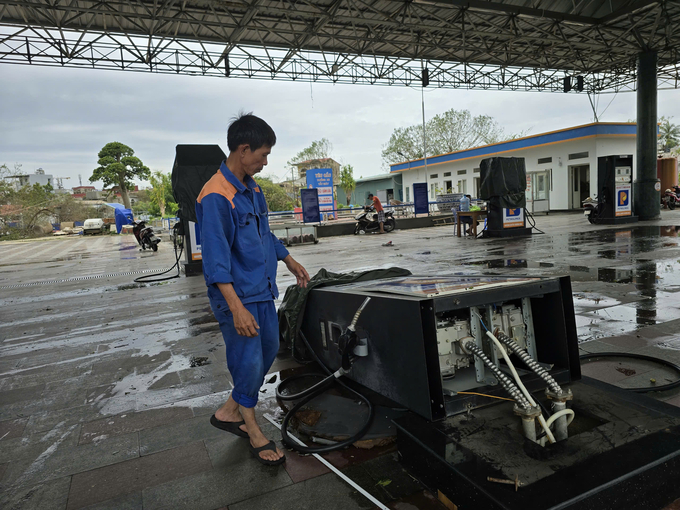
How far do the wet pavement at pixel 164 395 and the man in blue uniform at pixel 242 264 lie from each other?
0.29 m

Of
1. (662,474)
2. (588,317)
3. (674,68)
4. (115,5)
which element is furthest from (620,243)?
(674,68)

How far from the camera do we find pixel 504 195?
1366cm

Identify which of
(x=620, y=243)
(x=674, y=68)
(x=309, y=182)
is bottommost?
(x=620, y=243)

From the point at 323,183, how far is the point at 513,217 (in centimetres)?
1858

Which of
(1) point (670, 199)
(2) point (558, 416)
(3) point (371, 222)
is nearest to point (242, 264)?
(2) point (558, 416)

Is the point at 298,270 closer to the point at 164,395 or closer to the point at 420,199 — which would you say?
the point at 164,395

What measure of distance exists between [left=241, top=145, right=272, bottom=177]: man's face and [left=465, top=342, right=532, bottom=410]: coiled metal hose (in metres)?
1.37

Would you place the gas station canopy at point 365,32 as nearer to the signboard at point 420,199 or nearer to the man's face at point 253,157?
the signboard at point 420,199

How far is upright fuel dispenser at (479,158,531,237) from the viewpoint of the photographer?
13.5m

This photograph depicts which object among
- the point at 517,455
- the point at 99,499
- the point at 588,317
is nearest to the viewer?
the point at 517,455

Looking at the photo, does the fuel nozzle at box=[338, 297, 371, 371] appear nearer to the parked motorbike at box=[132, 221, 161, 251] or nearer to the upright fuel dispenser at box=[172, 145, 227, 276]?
the upright fuel dispenser at box=[172, 145, 227, 276]

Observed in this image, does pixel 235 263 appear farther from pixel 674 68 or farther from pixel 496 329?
pixel 674 68

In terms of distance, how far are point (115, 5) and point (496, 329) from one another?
53.4ft

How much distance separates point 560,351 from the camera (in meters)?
2.35
